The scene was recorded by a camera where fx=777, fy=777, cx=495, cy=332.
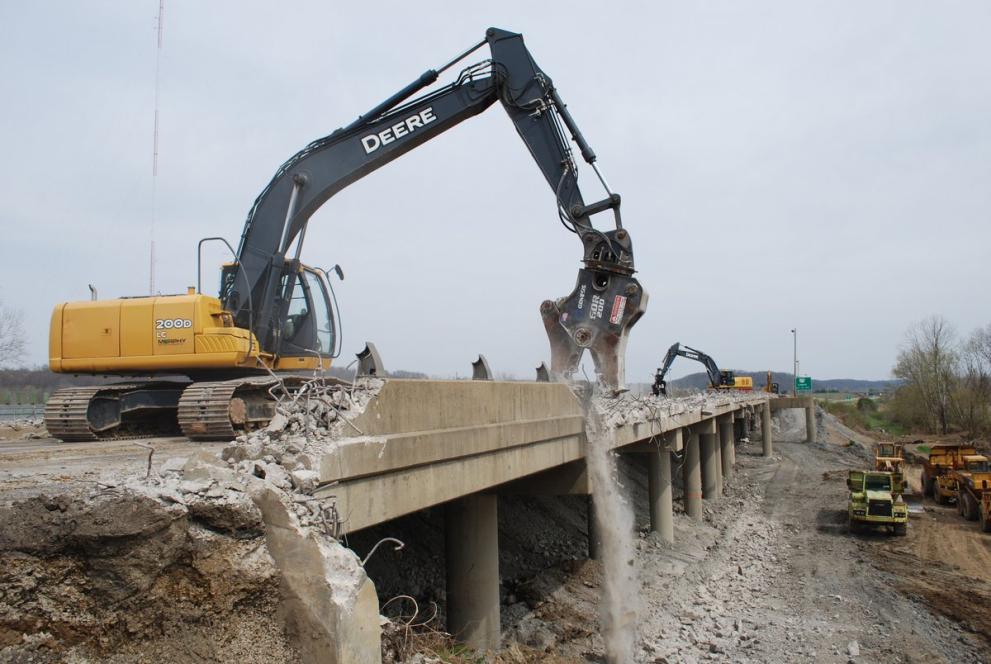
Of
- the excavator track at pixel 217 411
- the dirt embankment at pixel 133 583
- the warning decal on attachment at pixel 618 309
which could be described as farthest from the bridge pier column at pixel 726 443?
the dirt embankment at pixel 133 583

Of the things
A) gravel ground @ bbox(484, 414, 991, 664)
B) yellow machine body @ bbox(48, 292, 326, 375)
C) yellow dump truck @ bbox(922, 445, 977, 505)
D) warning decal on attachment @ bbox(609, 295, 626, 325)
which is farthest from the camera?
yellow dump truck @ bbox(922, 445, 977, 505)

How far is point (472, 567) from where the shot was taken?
34.2 feet

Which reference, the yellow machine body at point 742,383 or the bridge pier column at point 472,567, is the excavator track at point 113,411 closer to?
the bridge pier column at point 472,567

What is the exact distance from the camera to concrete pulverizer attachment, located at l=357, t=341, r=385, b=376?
6.73 meters

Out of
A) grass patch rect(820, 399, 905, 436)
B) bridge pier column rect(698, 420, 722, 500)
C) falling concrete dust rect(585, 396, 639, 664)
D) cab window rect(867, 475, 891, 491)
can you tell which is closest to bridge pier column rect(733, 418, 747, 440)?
grass patch rect(820, 399, 905, 436)

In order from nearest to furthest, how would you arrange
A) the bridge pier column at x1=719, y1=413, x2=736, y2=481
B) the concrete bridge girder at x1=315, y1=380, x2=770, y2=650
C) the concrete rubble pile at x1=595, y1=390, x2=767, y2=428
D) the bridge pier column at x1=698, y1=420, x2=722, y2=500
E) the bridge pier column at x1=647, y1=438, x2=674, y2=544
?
the concrete bridge girder at x1=315, y1=380, x2=770, y2=650, the concrete rubble pile at x1=595, y1=390, x2=767, y2=428, the bridge pier column at x1=647, y1=438, x2=674, y2=544, the bridge pier column at x1=698, y1=420, x2=722, y2=500, the bridge pier column at x1=719, y1=413, x2=736, y2=481

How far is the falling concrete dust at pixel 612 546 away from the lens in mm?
11820

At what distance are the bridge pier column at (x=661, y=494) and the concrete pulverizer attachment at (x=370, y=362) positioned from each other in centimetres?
1388

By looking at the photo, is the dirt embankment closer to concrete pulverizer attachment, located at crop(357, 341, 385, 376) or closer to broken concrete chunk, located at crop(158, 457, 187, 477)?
broken concrete chunk, located at crop(158, 457, 187, 477)

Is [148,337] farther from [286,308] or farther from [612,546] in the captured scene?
[612,546]

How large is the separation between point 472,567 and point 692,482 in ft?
53.2

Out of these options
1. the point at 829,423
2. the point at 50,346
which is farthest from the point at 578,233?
the point at 829,423

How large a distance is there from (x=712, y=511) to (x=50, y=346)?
72.8ft

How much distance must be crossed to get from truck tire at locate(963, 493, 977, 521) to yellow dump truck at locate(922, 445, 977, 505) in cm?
269
